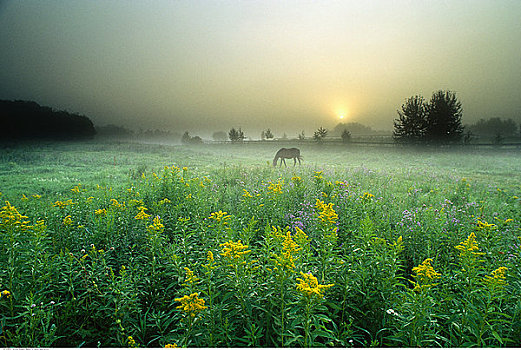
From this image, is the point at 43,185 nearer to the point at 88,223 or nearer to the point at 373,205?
the point at 88,223

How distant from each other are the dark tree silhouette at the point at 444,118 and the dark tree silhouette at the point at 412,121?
195mm

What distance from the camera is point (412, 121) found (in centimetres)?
941

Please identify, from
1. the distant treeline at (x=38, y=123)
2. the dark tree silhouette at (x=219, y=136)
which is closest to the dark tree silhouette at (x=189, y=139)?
the dark tree silhouette at (x=219, y=136)

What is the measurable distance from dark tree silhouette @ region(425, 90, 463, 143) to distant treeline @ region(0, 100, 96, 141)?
12.1 metres

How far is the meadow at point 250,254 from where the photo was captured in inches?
73.2

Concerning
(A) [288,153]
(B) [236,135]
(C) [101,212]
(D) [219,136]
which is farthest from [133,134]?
(A) [288,153]

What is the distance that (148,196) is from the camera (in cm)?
559

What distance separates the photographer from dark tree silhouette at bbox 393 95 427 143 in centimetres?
920

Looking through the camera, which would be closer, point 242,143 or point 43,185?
point 43,185

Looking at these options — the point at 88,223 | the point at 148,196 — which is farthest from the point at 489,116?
the point at 88,223

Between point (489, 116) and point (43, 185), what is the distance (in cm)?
1396

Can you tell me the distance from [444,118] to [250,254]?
32.0 feet

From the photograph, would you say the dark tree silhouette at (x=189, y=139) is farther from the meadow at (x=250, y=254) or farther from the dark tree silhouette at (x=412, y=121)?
the dark tree silhouette at (x=412, y=121)

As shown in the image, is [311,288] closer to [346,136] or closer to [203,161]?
[203,161]
